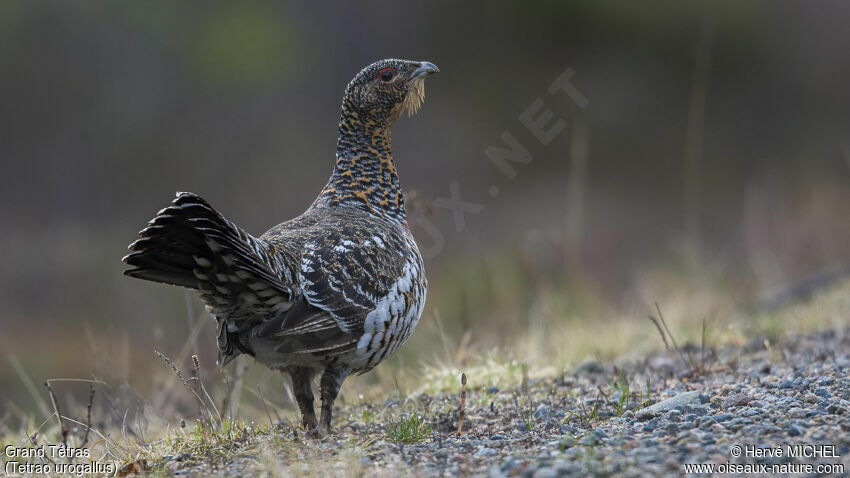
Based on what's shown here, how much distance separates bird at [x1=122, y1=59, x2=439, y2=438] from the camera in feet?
12.7

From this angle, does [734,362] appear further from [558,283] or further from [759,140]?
[759,140]

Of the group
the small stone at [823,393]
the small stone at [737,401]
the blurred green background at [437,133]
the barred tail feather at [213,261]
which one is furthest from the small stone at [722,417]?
the blurred green background at [437,133]

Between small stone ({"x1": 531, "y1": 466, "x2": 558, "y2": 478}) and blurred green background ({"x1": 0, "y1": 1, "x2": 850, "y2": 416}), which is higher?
blurred green background ({"x1": 0, "y1": 1, "x2": 850, "y2": 416})

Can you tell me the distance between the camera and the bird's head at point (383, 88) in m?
5.75

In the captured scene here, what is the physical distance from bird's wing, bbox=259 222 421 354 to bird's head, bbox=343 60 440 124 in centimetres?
132

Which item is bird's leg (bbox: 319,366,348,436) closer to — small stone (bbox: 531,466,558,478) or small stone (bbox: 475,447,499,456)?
small stone (bbox: 475,447,499,456)

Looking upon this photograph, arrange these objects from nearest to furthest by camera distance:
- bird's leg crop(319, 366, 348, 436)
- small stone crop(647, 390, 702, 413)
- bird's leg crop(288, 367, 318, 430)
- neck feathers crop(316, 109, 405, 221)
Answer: small stone crop(647, 390, 702, 413) → bird's leg crop(319, 366, 348, 436) → bird's leg crop(288, 367, 318, 430) → neck feathers crop(316, 109, 405, 221)

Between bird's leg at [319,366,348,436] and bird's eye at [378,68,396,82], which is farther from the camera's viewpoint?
bird's eye at [378,68,396,82]

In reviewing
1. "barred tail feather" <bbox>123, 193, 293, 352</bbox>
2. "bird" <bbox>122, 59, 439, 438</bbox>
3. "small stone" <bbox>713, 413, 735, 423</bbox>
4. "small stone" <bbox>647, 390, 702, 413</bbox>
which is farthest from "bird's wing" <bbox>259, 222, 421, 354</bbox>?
"small stone" <bbox>713, 413, 735, 423</bbox>

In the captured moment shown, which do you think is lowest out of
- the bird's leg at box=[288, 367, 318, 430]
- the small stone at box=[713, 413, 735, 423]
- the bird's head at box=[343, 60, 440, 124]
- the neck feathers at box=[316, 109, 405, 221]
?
the small stone at box=[713, 413, 735, 423]

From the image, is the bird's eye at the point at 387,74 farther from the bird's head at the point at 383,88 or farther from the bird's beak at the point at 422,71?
the bird's beak at the point at 422,71

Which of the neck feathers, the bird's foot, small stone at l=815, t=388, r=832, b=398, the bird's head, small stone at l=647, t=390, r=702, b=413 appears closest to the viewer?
small stone at l=815, t=388, r=832, b=398

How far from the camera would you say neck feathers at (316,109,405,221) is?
5594mm

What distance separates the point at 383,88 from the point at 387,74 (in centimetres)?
11
